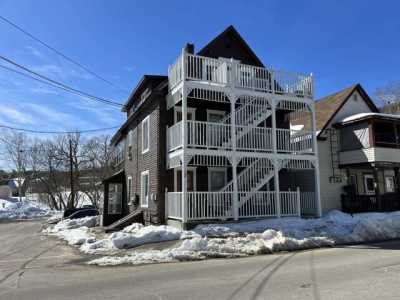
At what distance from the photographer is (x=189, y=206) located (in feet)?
46.2

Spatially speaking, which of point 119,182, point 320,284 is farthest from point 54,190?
point 320,284

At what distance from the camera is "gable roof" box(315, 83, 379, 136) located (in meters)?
21.6

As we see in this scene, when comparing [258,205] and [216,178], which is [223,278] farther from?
[216,178]

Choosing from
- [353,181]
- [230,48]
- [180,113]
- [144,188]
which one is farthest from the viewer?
[353,181]

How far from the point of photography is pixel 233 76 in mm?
15797

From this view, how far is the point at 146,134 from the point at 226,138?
17.7ft

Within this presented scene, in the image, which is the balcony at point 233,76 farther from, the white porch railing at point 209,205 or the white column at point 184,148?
the white porch railing at point 209,205

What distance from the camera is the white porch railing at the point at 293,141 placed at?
17.2m

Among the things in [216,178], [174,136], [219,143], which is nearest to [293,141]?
[216,178]

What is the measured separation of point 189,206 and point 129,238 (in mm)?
2896

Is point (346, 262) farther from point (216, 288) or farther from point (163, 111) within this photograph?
point (163, 111)

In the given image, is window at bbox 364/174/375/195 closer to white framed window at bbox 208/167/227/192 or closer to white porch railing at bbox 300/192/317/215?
white porch railing at bbox 300/192/317/215

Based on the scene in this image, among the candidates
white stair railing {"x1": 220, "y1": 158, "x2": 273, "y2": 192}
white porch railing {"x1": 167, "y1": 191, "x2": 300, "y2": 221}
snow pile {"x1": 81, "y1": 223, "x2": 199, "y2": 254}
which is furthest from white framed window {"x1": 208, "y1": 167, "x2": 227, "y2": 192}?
Answer: snow pile {"x1": 81, "y1": 223, "x2": 199, "y2": 254}

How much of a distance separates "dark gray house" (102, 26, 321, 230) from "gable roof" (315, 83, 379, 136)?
12.1ft
